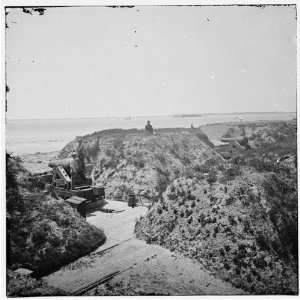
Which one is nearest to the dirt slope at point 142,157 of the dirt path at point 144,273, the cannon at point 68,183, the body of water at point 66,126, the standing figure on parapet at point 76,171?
the standing figure on parapet at point 76,171

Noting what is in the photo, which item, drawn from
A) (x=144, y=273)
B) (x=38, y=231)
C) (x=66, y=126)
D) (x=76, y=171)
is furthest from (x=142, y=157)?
(x=144, y=273)

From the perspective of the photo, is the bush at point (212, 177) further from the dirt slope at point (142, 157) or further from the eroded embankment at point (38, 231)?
the eroded embankment at point (38, 231)

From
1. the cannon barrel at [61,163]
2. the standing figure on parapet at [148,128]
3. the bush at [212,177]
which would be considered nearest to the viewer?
the bush at [212,177]

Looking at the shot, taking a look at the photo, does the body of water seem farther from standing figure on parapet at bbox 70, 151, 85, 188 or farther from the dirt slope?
the dirt slope

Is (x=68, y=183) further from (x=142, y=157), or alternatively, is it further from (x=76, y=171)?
(x=142, y=157)

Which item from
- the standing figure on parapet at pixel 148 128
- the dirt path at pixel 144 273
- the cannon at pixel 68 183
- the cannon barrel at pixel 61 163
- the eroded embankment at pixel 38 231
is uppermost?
the standing figure on parapet at pixel 148 128
